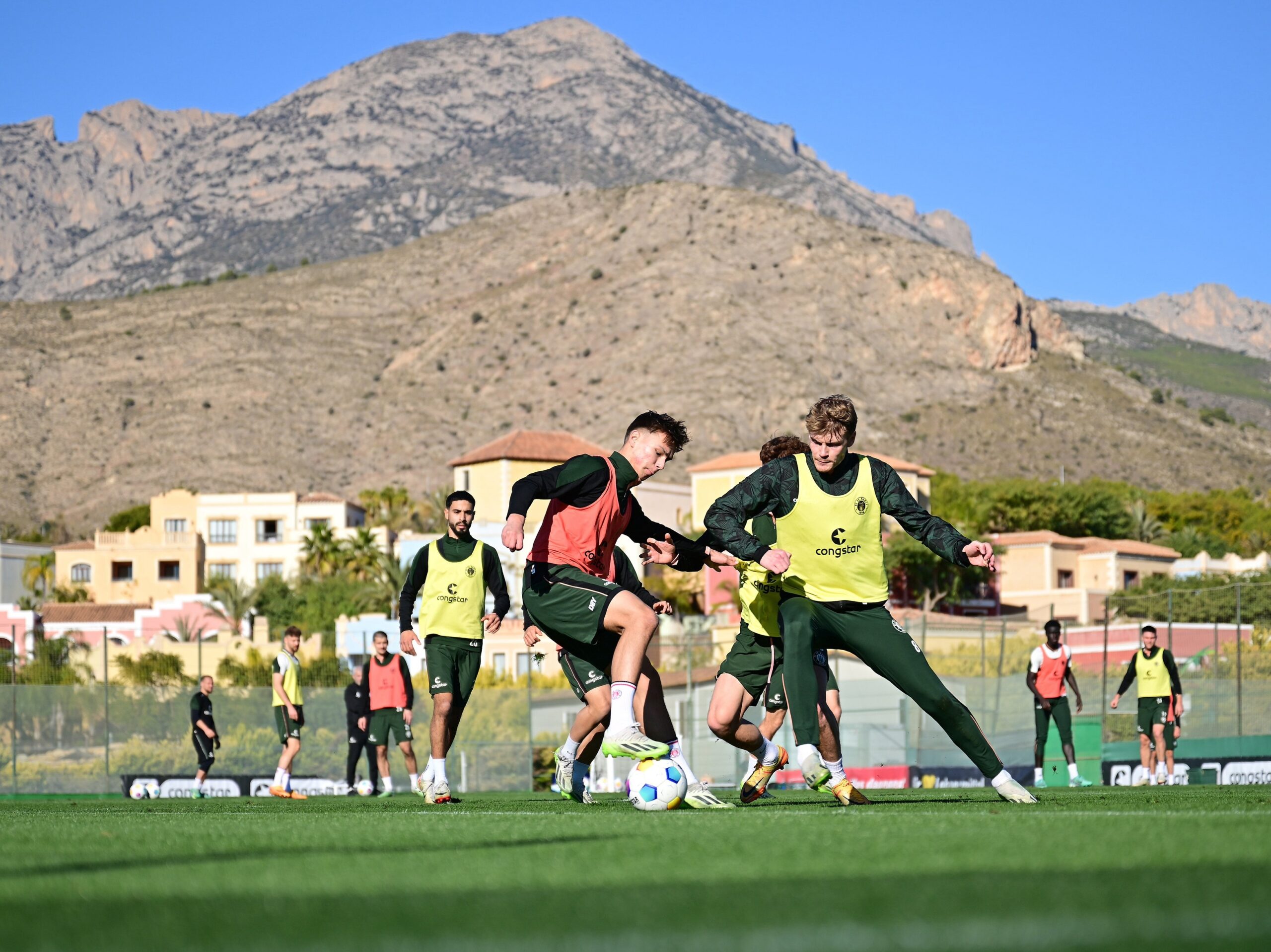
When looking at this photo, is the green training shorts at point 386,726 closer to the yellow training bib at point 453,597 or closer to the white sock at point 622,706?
the yellow training bib at point 453,597

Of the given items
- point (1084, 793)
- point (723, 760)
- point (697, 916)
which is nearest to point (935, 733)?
point (723, 760)

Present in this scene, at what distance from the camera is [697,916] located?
337cm

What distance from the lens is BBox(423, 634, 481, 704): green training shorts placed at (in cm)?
1183

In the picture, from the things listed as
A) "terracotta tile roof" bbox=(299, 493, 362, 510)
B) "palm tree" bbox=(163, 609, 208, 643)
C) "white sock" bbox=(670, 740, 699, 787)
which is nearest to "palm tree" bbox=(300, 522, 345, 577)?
"terracotta tile roof" bbox=(299, 493, 362, 510)

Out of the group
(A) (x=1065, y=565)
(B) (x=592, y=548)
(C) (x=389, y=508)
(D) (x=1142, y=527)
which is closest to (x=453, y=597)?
(B) (x=592, y=548)

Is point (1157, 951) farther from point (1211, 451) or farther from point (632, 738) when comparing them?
point (1211, 451)

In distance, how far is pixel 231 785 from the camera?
23.9 meters

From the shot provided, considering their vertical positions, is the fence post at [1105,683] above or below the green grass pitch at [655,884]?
below

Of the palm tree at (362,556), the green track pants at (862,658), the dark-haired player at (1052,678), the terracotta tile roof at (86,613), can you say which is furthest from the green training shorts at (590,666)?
the terracotta tile roof at (86,613)

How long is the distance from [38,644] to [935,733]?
15.5m

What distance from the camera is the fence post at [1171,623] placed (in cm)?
2442

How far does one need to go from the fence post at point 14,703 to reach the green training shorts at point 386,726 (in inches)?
361

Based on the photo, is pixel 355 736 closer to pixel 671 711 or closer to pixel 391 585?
pixel 671 711

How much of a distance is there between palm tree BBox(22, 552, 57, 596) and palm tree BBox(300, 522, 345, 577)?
55.3 ft
